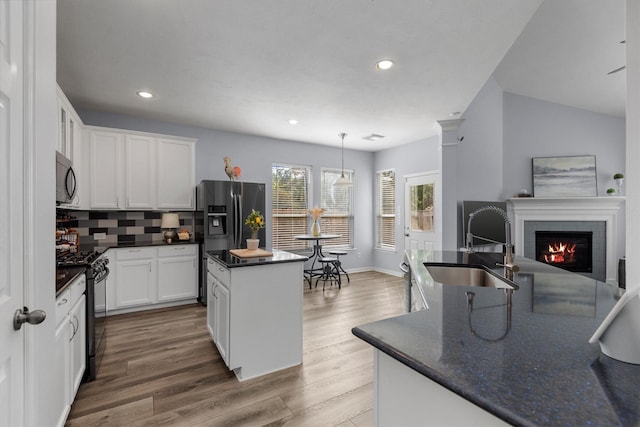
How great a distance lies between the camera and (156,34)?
233 cm

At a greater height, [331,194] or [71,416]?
[331,194]

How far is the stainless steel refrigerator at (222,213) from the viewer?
420cm

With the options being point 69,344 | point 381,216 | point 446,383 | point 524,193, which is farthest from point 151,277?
point 524,193

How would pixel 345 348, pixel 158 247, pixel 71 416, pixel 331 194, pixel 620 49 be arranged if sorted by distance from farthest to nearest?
pixel 331 194 → pixel 158 247 → pixel 620 49 → pixel 345 348 → pixel 71 416

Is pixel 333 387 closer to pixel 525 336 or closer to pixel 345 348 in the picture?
pixel 345 348

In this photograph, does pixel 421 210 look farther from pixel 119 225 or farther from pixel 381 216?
pixel 119 225

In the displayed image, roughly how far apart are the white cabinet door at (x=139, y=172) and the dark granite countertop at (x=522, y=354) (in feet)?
13.4

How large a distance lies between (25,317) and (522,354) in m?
1.50

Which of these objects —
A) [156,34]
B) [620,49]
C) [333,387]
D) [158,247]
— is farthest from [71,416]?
[620,49]

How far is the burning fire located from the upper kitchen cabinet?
6048 mm

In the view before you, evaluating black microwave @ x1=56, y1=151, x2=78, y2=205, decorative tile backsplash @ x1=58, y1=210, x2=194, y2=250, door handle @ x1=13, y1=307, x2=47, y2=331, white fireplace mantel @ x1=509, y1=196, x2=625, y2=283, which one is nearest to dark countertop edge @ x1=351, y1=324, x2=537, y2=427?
door handle @ x1=13, y1=307, x2=47, y2=331

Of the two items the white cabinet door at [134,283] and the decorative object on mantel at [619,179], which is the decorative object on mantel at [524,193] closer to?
the decorative object on mantel at [619,179]

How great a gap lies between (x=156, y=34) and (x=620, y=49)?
17.3 ft

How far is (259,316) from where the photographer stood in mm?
2363
